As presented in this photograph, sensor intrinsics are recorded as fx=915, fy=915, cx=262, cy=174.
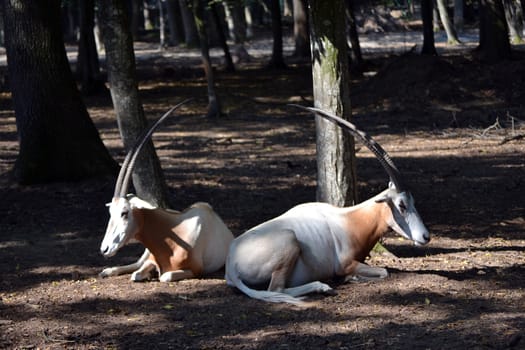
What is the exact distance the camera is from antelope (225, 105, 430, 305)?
6.79 metres

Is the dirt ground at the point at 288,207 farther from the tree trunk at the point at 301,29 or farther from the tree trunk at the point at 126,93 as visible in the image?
the tree trunk at the point at 301,29

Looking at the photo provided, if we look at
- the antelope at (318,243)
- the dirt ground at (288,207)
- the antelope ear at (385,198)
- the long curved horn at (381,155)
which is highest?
the long curved horn at (381,155)

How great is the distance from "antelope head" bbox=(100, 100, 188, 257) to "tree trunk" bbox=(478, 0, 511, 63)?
52.0 ft

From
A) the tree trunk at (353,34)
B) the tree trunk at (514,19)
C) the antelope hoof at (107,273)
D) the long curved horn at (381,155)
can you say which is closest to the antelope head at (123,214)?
the antelope hoof at (107,273)

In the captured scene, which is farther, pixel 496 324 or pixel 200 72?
pixel 200 72

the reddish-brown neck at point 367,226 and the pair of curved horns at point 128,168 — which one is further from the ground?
the pair of curved horns at point 128,168

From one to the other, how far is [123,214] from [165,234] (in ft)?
1.45

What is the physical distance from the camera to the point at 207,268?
7.54 meters

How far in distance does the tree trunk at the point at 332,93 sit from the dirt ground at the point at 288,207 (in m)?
0.81

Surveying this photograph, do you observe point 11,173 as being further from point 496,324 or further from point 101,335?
point 496,324

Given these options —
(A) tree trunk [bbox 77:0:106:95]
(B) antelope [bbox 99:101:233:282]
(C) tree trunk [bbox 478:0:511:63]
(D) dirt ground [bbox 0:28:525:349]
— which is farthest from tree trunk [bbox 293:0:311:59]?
(B) antelope [bbox 99:101:233:282]

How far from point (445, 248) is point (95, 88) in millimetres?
16983

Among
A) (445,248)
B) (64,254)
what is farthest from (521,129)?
(64,254)

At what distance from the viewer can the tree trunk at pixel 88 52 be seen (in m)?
A: 22.7
